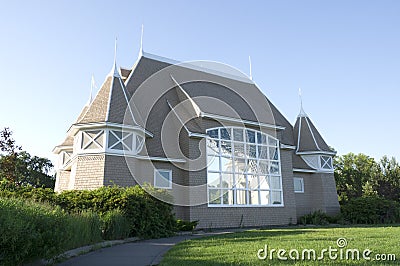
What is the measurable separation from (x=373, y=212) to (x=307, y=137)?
276 inches

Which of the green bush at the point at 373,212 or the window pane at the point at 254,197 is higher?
the window pane at the point at 254,197

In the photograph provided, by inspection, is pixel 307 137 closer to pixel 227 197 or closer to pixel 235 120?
pixel 235 120

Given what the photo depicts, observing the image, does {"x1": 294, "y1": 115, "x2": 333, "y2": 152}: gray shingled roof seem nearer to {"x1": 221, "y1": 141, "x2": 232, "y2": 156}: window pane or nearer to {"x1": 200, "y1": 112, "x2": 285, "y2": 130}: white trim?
{"x1": 200, "y1": 112, "x2": 285, "y2": 130}: white trim

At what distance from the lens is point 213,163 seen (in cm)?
1898

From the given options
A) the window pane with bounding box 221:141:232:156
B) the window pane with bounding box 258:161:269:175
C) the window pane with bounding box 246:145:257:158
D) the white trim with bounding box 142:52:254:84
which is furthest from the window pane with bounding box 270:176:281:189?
the white trim with bounding box 142:52:254:84

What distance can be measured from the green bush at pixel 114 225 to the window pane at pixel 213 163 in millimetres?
7728

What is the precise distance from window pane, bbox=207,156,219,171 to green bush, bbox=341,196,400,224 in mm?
11365

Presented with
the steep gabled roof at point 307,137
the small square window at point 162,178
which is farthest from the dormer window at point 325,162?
the small square window at point 162,178

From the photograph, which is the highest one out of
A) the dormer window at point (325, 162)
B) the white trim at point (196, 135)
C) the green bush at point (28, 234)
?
the white trim at point (196, 135)

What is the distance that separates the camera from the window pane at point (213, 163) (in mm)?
18781

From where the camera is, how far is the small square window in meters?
18.1

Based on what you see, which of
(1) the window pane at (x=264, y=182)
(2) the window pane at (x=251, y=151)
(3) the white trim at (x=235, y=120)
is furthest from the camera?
(1) the window pane at (x=264, y=182)

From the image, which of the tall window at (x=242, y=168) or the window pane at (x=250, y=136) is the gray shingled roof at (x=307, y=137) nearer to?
the tall window at (x=242, y=168)

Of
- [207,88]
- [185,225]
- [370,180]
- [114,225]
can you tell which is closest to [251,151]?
[207,88]
